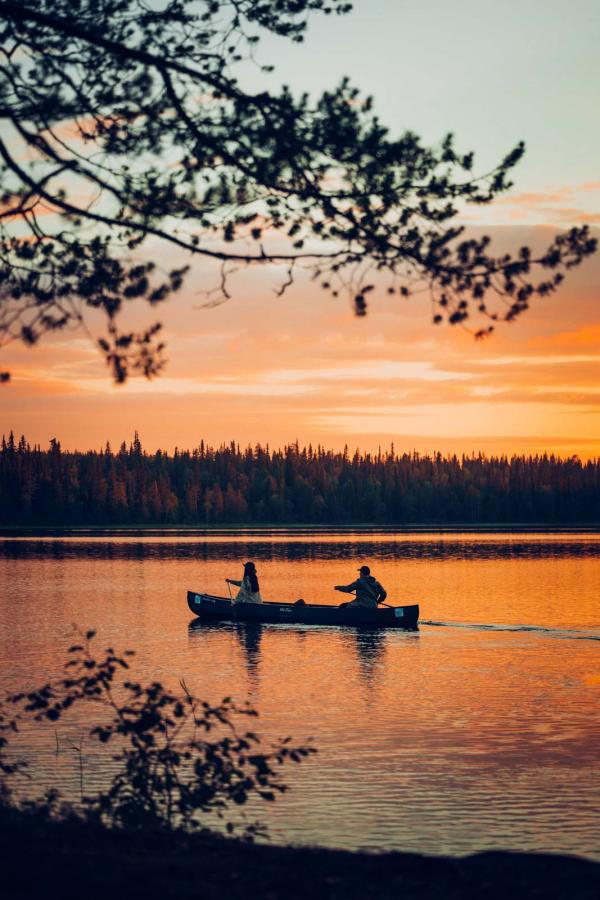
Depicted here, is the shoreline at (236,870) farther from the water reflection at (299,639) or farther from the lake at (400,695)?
the water reflection at (299,639)

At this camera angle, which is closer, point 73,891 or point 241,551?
point 73,891

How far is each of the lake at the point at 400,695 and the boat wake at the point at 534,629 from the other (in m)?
0.10

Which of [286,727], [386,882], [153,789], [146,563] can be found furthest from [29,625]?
[146,563]

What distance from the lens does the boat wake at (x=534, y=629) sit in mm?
44594

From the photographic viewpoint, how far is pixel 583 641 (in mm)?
43188

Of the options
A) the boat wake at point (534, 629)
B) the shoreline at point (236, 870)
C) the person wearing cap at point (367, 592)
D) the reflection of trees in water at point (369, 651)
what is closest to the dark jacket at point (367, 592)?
the person wearing cap at point (367, 592)

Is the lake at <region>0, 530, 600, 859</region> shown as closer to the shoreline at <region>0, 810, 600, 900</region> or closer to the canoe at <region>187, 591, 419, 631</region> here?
the canoe at <region>187, 591, 419, 631</region>

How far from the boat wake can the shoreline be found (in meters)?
33.5

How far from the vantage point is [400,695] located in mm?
29719

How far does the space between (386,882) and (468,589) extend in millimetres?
60394

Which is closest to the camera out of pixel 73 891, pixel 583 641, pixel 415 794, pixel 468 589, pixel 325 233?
pixel 73 891

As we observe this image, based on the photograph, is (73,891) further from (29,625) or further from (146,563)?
(146,563)

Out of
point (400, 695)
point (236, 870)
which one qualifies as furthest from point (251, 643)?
point (236, 870)

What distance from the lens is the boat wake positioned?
4459cm
